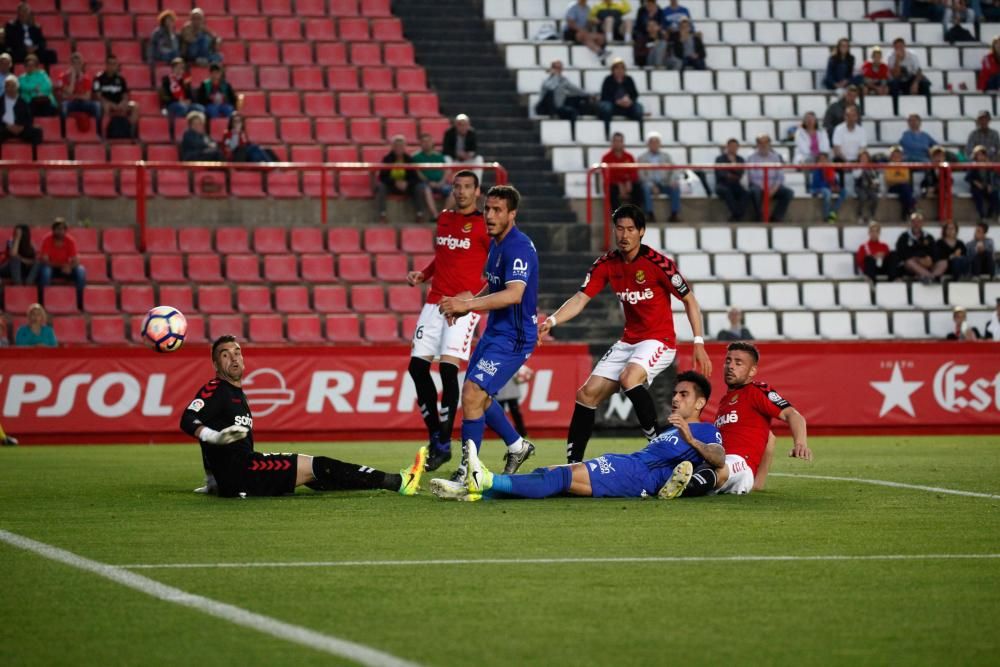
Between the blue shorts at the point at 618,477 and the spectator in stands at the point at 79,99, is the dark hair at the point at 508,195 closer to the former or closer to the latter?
the blue shorts at the point at 618,477

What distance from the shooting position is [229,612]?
5.93 meters

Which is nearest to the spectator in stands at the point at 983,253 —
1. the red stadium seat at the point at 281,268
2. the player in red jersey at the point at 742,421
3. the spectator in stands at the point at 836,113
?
the spectator in stands at the point at 836,113

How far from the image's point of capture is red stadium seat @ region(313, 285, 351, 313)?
22.0 meters

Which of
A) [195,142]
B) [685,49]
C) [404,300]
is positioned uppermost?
[685,49]

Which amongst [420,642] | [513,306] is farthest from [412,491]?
[420,642]

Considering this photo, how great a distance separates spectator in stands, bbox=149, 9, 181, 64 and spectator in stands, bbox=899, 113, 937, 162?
12.3 m

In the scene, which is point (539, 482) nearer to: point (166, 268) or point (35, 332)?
point (35, 332)

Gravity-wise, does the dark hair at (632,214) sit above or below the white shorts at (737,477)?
above

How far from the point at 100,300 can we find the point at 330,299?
3.20m

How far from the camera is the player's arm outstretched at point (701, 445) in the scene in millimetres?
9875

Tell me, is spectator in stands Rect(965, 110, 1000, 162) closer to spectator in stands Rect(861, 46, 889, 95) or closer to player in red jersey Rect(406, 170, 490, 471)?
spectator in stands Rect(861, 46, 889, 95)

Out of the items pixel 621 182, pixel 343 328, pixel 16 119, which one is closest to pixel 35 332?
pixel 343 328

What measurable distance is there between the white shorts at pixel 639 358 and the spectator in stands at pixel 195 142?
12.3m

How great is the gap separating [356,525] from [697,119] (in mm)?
18693
